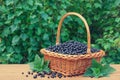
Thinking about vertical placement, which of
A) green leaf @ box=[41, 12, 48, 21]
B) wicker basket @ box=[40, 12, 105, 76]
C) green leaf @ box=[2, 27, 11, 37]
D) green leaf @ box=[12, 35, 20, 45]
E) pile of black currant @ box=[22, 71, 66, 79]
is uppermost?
green leaf @ box=[41, 12, 48, 21]

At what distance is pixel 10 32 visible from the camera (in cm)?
306

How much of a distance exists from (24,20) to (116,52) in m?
0.92

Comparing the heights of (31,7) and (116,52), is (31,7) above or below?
above

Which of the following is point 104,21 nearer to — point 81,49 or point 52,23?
point 52,23

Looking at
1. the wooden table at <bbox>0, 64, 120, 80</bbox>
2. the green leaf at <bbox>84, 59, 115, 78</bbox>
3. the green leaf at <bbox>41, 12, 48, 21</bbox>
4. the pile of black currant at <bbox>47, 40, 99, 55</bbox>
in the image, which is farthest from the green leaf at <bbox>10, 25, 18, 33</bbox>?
the green leaf at <bbox>84, 59, 115, 78</bbox>

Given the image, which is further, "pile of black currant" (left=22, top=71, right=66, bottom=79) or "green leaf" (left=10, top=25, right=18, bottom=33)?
"green leaf" (left=10, top=25, right=18, bottom=33)

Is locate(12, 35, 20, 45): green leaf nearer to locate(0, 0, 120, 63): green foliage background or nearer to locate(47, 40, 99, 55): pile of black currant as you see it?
locate(0, 0, 120, 63): green foliage background

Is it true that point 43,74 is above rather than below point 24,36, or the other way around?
below

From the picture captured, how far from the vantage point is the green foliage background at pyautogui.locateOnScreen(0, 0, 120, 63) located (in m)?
3.00

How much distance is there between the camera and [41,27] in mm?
3049

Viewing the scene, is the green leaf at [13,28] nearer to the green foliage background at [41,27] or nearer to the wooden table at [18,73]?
the green foliage background at [41,27]

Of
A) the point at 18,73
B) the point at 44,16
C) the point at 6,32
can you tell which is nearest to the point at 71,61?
the point at 18,73

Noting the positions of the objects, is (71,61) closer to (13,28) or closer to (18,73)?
(18,73)

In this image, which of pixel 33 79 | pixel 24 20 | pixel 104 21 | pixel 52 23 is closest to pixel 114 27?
pixel 104 21
